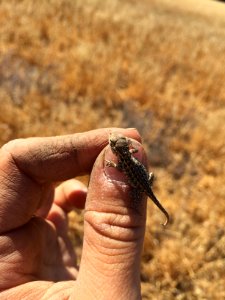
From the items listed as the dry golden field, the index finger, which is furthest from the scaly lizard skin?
the dry golden field

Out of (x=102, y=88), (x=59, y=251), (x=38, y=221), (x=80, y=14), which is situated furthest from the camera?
(x=80, y=14)

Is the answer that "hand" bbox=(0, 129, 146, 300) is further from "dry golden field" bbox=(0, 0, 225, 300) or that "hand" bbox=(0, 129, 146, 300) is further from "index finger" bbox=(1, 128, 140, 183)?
"dry golden field" bbox=(0, 0, 225, 300)

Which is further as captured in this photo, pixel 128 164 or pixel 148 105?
pixel 148 105

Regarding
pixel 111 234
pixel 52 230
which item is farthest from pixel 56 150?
pixel 52 230

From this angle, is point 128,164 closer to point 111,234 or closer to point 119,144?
point 119,144

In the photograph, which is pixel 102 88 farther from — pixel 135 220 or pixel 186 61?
pixel 135 220

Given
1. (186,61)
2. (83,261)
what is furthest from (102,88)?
(83,261)

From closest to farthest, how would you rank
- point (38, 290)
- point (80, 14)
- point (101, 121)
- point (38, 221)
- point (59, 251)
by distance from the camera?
point (38, 290) → point (38, 221) → point (59, 251) → point (101, 121) → point (80, 14)
